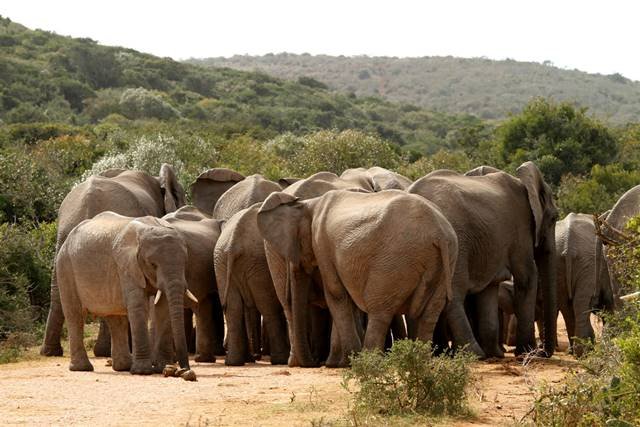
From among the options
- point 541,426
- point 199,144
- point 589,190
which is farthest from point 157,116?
point 541,426

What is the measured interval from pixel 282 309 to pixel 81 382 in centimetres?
362

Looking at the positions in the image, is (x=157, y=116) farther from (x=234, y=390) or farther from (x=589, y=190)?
(x=234, y=390)

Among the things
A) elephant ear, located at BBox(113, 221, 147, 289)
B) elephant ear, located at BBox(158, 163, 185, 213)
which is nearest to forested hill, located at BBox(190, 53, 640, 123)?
elephant ear, located at BBox(158, 163, 185, 213)

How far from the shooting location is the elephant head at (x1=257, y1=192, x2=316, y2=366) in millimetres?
14320

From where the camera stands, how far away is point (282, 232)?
47.0 ft

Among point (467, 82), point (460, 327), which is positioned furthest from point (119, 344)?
point (467, 82)

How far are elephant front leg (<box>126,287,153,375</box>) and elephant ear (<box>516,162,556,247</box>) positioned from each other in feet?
15.3

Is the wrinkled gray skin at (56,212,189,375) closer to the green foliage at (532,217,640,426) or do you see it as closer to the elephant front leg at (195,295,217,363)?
the elephant front leg at (195,295,217,363)

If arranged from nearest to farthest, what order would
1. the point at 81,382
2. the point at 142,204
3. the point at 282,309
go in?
the point at 81,382
the point at 282,309
the point at 142,204

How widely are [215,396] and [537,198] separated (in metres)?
5.65

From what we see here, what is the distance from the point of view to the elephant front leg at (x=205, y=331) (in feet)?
51.3

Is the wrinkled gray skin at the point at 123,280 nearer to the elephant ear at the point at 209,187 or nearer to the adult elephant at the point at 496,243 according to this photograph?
the adult elephant at the point at 496,243

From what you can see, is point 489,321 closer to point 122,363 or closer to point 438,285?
point 438,285

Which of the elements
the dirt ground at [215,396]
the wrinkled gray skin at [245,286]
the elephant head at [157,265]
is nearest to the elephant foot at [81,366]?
the dirt ground at [215,396]
